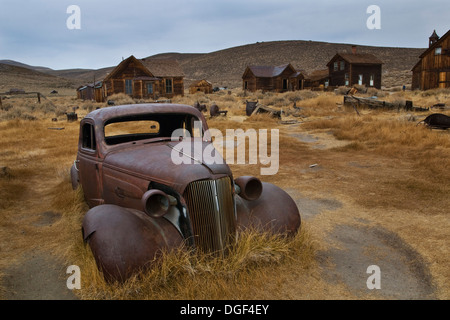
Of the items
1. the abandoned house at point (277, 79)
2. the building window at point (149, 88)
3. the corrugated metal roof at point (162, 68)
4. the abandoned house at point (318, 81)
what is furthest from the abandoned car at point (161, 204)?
the abandoned house at point (318, 81)

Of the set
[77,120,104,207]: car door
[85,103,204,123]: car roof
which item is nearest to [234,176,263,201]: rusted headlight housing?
[85,103,204,123]: car roof

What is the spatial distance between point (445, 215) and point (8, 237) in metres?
6.48

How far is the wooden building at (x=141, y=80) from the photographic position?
34.3m

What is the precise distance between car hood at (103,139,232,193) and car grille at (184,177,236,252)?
9cm

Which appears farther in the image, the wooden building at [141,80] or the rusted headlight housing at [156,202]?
the wooden building at [141,80]

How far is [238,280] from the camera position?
3.26 meters

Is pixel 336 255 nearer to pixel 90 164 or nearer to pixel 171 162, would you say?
pixel 171 162

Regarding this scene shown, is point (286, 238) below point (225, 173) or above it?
below

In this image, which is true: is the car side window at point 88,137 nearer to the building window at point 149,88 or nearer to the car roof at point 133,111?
the car roof at point 133,111

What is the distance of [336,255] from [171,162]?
89.2 inches

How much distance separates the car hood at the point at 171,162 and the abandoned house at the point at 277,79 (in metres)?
43.7

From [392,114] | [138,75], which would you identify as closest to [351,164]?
[392,114]

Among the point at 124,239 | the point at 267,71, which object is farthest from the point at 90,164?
the point at 267,71

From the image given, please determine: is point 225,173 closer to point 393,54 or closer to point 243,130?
point 243,130
